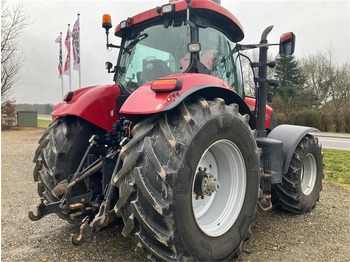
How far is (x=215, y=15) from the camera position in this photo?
3.05m

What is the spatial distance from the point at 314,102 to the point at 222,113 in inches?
1169

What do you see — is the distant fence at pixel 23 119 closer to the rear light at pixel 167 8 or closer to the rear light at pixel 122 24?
the rear light at pixel 122 24

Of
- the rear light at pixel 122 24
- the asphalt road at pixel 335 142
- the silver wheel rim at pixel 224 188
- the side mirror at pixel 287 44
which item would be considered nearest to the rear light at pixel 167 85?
the silver wheel rim at pixel 224 188

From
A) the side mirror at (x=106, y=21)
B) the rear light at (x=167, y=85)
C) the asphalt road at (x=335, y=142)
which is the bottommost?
the asphalt road at (x=335, y=142)

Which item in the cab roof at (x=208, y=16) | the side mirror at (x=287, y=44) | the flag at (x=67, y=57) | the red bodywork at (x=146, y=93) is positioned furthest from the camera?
the flag at (x=67, y=57)

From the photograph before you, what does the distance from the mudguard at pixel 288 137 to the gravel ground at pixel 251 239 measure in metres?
0.72

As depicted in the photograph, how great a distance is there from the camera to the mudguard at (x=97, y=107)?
10.1 feet

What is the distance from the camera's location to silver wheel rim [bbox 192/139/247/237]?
2.66 meters

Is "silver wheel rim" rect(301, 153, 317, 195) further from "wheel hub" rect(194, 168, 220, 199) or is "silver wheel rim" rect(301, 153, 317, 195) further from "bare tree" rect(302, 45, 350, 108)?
"bare tree" rect(302, 45, 350, 108)

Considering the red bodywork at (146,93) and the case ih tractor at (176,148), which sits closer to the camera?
the case ih tractor at (176,148)

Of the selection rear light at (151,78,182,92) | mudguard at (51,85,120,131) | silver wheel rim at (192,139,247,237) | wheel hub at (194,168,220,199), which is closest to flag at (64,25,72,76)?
mudguard at (51,85,120,131)

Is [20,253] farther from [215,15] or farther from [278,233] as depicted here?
[215,15]

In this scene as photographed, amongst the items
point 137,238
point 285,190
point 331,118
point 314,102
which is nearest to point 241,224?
point 137,238

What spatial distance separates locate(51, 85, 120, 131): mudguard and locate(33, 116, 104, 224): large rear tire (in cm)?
16
